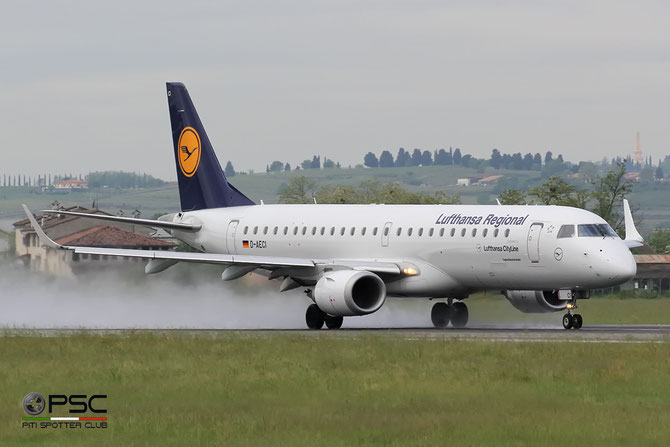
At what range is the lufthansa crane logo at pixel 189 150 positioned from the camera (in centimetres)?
5331

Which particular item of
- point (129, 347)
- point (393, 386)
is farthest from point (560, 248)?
point (393, 386)

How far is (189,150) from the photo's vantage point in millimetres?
53531

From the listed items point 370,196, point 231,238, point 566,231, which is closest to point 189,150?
point 231,238

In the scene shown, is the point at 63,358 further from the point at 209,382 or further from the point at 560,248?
the point at 560,248

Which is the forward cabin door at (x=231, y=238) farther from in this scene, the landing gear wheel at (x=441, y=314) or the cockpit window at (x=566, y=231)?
the cockpit window at (x=566, y=231)

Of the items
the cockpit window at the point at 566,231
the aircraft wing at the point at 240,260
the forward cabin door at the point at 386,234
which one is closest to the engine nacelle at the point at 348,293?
the aircraft wing at the point at 240,260

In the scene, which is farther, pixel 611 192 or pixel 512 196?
pixel 512 196

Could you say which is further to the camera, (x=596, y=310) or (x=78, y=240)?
(x=78, y=240)

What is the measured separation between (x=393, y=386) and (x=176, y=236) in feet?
94.8

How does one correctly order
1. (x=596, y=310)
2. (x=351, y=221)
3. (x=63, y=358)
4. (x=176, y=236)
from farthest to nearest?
(x=596, y=310)
(x=176, y=236)
(x=351, y=221)
(x=63, y=358)

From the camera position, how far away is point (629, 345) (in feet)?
108

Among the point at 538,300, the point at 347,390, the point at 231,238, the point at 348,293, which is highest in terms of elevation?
the point at 231,238

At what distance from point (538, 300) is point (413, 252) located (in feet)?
13.4

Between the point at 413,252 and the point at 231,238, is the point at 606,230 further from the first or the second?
the point at 231,238
